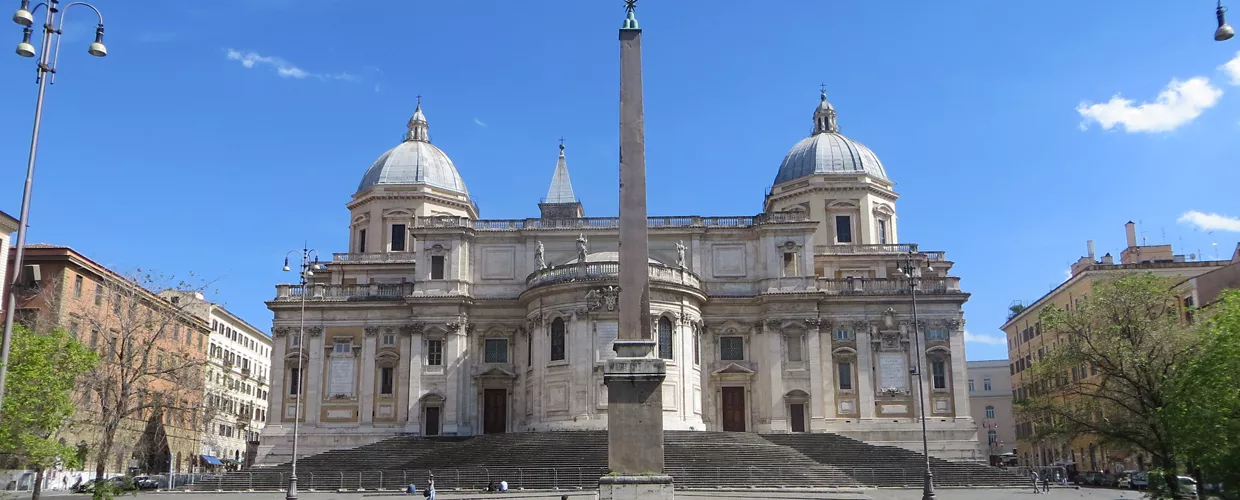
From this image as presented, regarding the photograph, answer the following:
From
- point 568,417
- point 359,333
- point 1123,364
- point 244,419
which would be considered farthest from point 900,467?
point 244,419

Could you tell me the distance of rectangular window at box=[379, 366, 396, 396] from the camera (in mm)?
56594

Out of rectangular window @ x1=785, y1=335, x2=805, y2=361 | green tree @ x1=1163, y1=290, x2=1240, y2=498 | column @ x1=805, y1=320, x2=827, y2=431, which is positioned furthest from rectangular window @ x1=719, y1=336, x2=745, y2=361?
green tree @ x1=1163, y1=290, x2=1240, y2=498

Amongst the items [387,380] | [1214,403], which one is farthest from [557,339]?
[1214,403]

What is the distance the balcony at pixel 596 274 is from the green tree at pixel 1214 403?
1093 inches

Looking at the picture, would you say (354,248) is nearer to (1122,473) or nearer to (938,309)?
(938,309)

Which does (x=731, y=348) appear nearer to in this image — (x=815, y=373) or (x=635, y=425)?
(x=815, y=373)

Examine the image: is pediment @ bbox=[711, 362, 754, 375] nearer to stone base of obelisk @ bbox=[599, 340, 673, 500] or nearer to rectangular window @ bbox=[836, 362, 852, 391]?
rectangular window @ bbox=[836, 362, 852, 391]

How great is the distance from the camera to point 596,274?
168 feet

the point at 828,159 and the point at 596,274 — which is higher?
the point at 828,159

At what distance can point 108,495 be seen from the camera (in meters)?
25.6

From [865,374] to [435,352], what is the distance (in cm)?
2350

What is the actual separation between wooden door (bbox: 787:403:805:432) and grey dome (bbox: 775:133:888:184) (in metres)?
16.2

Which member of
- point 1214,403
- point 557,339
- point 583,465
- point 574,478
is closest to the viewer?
point 1214,403

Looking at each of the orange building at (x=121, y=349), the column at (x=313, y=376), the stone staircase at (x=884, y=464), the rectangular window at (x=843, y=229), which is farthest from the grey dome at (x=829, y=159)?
the orange building at (x=121, y=349)
